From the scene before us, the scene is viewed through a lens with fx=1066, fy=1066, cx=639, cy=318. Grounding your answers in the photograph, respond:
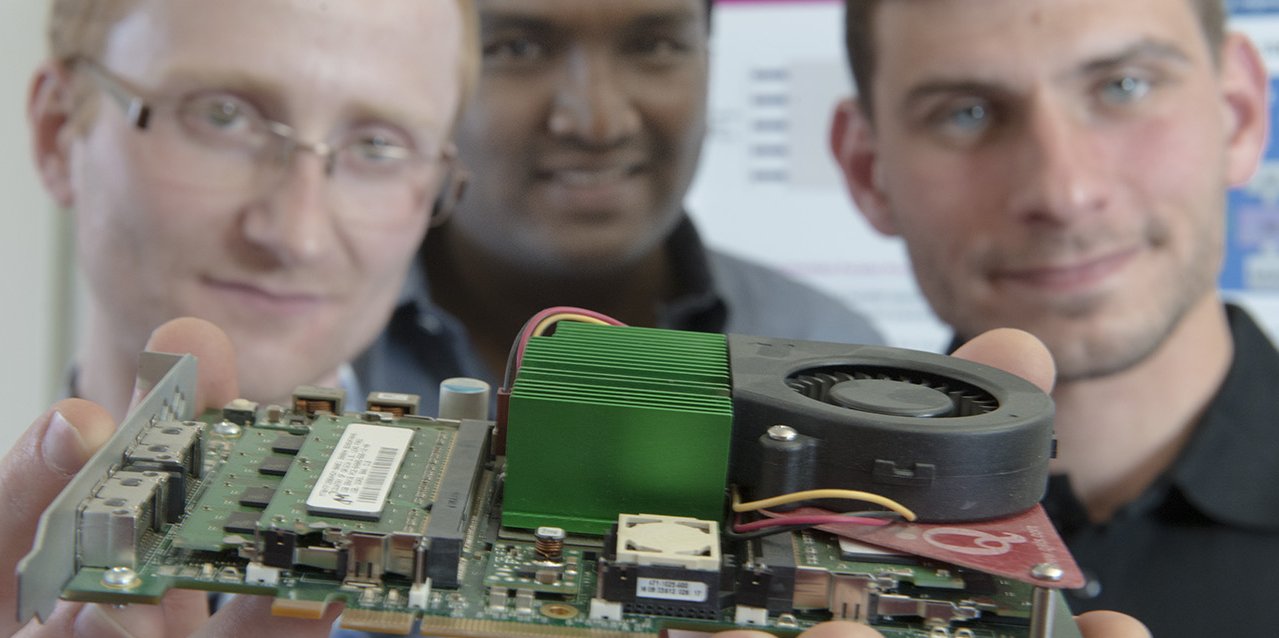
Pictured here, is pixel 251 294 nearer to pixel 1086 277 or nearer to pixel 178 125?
pixel 178 125

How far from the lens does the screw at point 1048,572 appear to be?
1.08 meters

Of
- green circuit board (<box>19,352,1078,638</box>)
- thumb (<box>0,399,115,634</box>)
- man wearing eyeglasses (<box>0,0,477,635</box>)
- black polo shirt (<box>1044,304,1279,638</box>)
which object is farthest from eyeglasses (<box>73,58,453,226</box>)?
black polo shirt (<box>1044,304,1279,638</box>)

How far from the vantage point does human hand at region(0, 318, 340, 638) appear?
137cm

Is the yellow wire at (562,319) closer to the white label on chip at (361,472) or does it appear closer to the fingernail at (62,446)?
the white label on chip at (361,472)

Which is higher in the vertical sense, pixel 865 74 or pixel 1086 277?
pixel 865 74

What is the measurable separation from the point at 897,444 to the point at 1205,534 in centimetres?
127

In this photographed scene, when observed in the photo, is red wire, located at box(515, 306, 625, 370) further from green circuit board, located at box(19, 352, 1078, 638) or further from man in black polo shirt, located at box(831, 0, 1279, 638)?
man in black polo shirt, located at box(831, 0, 1279, 638)

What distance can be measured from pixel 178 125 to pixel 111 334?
496mm

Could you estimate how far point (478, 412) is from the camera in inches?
59.7

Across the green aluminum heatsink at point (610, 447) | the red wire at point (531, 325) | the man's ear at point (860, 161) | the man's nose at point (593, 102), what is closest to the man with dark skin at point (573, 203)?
the man's nose at point (593, 102)

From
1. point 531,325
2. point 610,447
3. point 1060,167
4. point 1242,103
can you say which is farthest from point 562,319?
point 1242,103

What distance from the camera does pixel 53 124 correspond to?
233cm

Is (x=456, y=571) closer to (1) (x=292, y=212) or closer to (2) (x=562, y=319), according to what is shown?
(2) (x=562, y=319)

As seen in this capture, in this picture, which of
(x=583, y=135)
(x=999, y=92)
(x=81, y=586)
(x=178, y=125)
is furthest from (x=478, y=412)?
(x=999, y=92)
